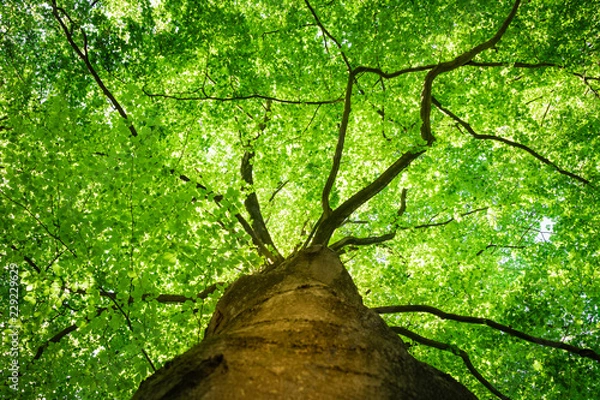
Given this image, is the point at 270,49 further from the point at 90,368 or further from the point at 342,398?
the point at 342,398

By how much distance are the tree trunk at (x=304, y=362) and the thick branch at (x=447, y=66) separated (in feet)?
15.7

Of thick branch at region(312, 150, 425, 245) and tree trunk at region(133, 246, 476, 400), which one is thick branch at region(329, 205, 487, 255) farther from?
tree trunk at region(133, 246, 476, 400)

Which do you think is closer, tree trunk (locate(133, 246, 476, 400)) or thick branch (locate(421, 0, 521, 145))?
tree trunk (locate(133, 246, 476, 400))

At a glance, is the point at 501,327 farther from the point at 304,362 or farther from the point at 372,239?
the point at 304,362

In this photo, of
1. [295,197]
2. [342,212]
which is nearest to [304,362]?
[342,212]

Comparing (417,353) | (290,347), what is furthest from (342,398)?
(417,353)

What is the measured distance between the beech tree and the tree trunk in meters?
0.01

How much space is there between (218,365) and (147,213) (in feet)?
9.28

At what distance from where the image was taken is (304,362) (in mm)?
2008

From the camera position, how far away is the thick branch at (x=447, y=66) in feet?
20.0

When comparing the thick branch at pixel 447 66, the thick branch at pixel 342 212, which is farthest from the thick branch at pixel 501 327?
the thick branch at pixel 447 66

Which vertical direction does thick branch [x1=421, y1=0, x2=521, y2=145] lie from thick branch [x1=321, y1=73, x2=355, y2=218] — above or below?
above

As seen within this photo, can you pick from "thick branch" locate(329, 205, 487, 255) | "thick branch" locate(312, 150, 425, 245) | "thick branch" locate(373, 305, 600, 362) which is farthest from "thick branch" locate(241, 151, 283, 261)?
"thick branch" locate(373, 305, 600, 362)

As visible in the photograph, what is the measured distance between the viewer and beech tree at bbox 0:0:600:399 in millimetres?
3549
